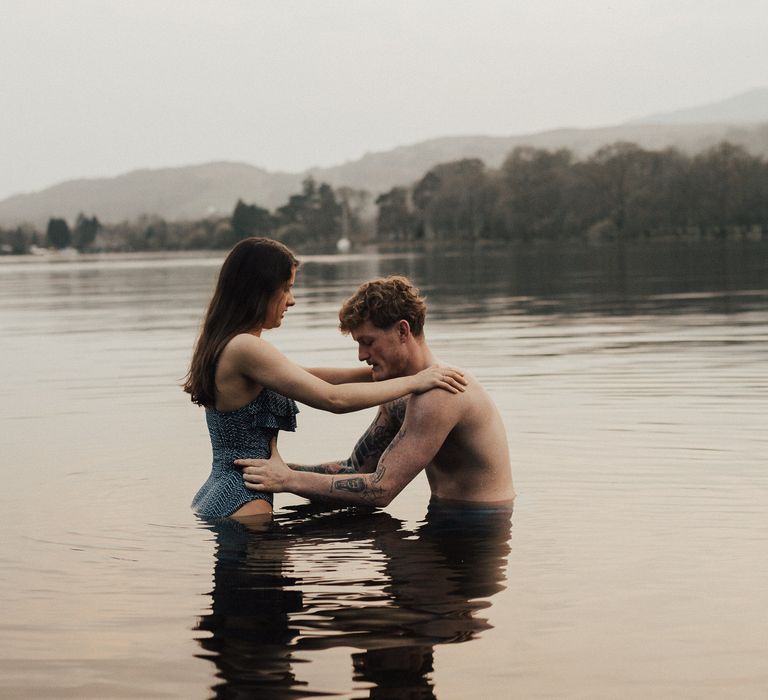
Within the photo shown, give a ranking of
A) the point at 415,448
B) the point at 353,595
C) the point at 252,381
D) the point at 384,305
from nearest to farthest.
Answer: the point at 353,595
the point at 384,305
the point at 415,448
the point at 252,381

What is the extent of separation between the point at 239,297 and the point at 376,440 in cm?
145

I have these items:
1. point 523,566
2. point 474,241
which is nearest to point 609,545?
point 523,566

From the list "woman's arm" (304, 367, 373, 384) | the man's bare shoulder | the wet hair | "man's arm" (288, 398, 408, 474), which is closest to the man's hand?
"man's arm" (288, 398, 408, 474)

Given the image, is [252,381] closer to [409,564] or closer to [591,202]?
[409,564]

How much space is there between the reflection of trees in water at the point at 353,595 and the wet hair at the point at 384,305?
1.32 meters

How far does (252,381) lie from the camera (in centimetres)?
813

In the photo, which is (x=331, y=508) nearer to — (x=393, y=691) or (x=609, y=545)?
(x=609, y=545)

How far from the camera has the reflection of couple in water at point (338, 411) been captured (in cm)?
771

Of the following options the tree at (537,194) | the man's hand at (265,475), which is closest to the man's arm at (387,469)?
the man's hand at (265,475)

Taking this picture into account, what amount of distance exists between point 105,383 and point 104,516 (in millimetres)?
8622

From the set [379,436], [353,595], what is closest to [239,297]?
[379,436]

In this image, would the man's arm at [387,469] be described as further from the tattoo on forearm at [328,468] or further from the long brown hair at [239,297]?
the long brown hair at [239,297]

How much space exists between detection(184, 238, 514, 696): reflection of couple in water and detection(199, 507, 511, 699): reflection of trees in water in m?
0.03

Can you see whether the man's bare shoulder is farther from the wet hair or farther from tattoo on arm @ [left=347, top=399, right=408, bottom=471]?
the wet hair
